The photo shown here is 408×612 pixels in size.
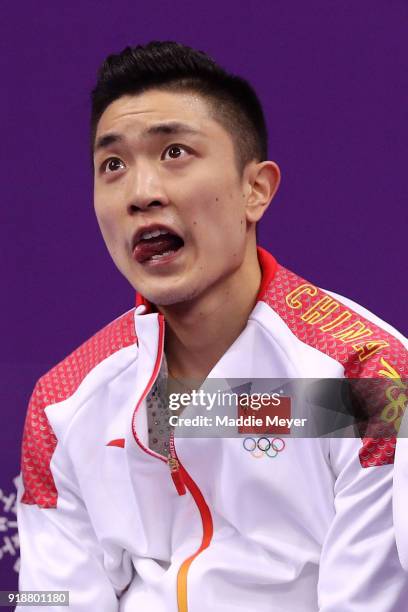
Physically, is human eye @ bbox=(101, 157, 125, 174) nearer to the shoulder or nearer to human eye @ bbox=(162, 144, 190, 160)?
human eye @ bbox=(162, 144, 190, 160)

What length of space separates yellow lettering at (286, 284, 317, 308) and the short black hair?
20 cm

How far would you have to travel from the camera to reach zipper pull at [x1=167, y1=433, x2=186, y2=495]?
1668 mm

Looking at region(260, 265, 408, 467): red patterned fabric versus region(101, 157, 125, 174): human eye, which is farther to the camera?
region(101, 157, 125, 174): human eye

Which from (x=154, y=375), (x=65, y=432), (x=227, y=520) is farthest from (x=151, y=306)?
(x=227, y=520)

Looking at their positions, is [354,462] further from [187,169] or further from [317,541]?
[187,169]

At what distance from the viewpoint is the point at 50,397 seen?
1.78 meters

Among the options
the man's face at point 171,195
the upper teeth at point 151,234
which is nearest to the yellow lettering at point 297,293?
the man's face at point 171,195

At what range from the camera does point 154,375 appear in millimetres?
1660

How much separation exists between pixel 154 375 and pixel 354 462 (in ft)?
1.07

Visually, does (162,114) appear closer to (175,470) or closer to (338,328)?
(338,328)

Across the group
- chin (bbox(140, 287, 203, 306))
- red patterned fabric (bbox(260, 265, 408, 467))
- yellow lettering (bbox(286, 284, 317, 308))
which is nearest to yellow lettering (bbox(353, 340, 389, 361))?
red patterned fabric (bbox(260, 265, 408, 467))

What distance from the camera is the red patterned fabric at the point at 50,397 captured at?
177 centimetres

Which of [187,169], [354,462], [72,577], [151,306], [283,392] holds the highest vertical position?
[187,169]

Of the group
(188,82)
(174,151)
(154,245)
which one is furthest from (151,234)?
(188,82)
